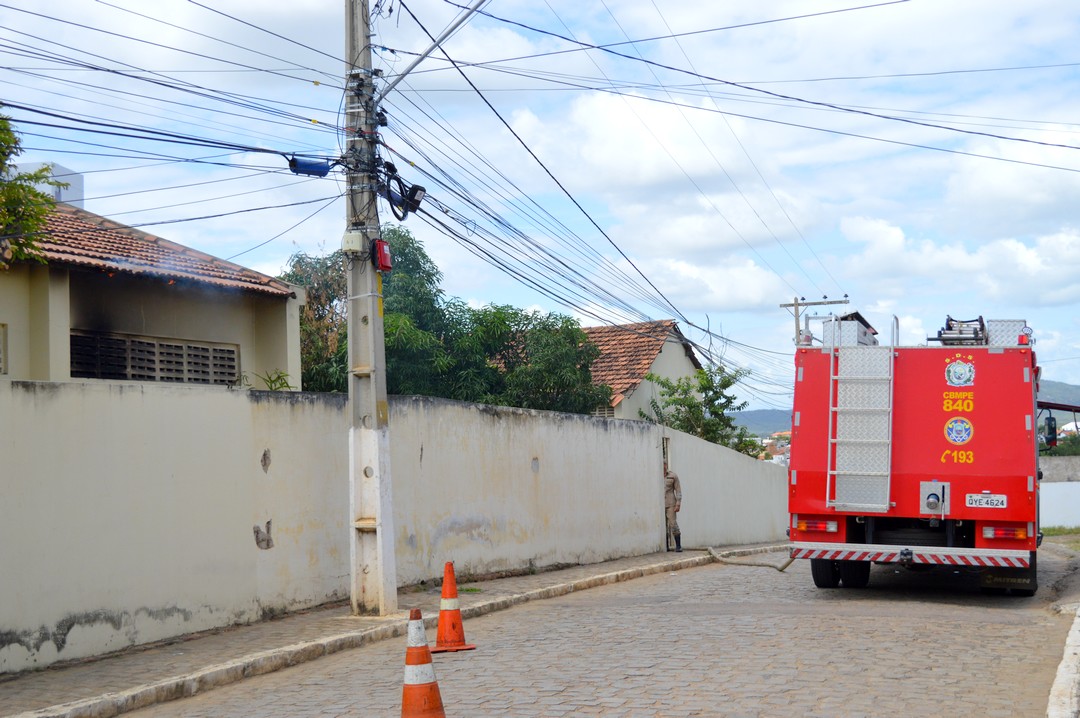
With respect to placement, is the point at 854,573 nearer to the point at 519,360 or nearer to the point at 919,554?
the point at 919,554

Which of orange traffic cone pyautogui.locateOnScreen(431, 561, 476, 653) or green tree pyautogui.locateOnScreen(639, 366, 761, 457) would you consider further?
green tree pyautogui.locateOnScreen(639, 366, 761, 457)

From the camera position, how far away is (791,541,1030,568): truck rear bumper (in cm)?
1156

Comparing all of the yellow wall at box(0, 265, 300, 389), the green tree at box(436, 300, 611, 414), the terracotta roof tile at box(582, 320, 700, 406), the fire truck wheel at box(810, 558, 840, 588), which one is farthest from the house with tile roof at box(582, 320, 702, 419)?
the fire truck wheel at box(810, 558, 840, 588)

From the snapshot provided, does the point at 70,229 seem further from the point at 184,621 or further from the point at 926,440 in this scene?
the point at 926,440

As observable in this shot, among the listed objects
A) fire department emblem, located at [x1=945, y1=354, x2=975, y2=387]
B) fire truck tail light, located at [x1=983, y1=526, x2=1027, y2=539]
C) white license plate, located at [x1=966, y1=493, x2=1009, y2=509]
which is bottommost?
fire truck tail light, located at [x1=983, y1=526, x2=1027, y2=539]

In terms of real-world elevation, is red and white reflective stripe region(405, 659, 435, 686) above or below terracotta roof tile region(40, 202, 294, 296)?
below

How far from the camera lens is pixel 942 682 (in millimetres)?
7457

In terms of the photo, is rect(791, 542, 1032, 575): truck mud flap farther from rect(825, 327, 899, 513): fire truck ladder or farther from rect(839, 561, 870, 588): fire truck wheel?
rect(839, 561, 870, 588): fire truck wheel

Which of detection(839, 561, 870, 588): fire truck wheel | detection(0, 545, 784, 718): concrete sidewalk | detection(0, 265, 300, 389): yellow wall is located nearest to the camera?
detection(0, 545, 784, 718): concrete sidewalk

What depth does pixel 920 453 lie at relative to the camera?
11.9 m

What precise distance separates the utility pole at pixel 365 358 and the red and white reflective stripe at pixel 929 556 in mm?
4634

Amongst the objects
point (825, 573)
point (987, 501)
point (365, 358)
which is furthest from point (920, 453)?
point (365, 358)

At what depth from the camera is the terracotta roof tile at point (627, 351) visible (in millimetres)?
29594

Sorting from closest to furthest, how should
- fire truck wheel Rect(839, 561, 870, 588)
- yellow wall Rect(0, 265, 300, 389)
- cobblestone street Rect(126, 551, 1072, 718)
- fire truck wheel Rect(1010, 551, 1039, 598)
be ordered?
cobblestone street Rect(126, 551, 1072, 718)
fire truck wheel Rect(1010, 551, 1039, 598)
fire truck wheel Rect(839, 561, 870, 588)
yellow wall Rect(0, 265, 300, 389)
